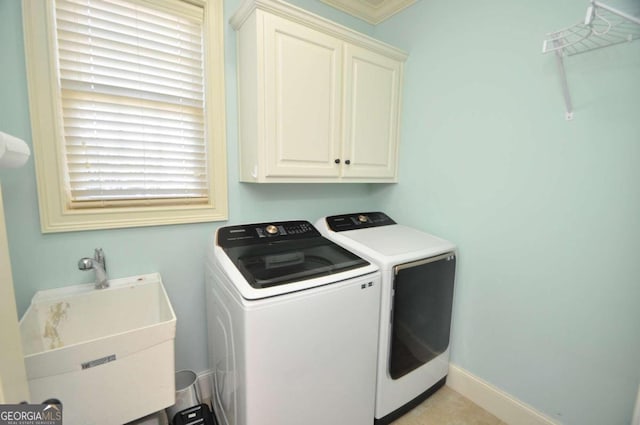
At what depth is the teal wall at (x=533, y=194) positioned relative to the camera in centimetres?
121

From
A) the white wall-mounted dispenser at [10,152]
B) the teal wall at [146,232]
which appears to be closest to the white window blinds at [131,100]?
the teal wall at [146,232]

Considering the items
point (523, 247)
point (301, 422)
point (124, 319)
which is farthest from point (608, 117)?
point (124, 319)

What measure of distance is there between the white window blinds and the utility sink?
1.59 ft

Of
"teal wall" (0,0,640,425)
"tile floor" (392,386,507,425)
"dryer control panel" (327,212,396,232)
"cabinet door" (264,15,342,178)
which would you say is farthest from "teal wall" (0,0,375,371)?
"tile floor" (392,386,507,425)

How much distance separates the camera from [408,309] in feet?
4.94

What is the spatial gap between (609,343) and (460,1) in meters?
1.98

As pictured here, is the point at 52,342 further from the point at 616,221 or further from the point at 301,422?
the point at 616,221

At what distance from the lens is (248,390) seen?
3.54ft

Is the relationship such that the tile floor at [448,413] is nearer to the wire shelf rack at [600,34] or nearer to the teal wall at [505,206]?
the teal wall at [505,206]

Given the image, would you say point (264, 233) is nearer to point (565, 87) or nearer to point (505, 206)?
point (505, 206)

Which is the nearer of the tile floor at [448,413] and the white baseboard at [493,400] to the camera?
the white baseboard at [493,400]

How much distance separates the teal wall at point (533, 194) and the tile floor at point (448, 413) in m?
0.20

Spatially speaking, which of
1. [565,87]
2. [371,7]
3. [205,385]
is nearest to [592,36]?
[565,87]

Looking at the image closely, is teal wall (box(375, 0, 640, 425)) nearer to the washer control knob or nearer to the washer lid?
the washer lid
